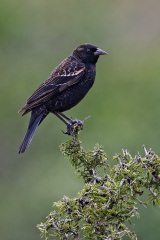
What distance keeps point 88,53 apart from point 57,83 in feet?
1.73

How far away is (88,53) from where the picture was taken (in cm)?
Answer: 783

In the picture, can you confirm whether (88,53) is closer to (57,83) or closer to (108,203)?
(57,83)

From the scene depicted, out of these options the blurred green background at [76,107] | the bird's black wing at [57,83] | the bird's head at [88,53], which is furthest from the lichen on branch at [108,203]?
the blurred green background at [76,107]

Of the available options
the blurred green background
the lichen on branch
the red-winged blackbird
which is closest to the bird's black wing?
the red-winged blackbird

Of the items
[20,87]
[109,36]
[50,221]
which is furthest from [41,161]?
[50,221]

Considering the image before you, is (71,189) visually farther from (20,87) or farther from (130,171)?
(130,171)

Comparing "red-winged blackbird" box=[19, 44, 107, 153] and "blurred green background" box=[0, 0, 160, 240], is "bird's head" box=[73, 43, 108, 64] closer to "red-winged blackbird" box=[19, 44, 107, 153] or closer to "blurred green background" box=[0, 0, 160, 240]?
"red-winged blackbird" box=[19, 44, 107, 153]

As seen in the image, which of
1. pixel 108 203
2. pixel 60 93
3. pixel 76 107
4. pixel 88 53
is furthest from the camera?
pixel 76 107

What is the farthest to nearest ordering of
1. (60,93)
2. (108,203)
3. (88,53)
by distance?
(88,53) < (60,93) < (108,203)

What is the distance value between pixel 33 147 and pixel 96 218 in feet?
29.6

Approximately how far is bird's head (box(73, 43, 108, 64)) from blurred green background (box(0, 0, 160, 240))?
2253mm

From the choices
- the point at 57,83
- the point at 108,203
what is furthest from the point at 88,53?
the point at 108,203

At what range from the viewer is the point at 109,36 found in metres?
17.1

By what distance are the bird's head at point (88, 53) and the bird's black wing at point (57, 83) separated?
0.39ft
